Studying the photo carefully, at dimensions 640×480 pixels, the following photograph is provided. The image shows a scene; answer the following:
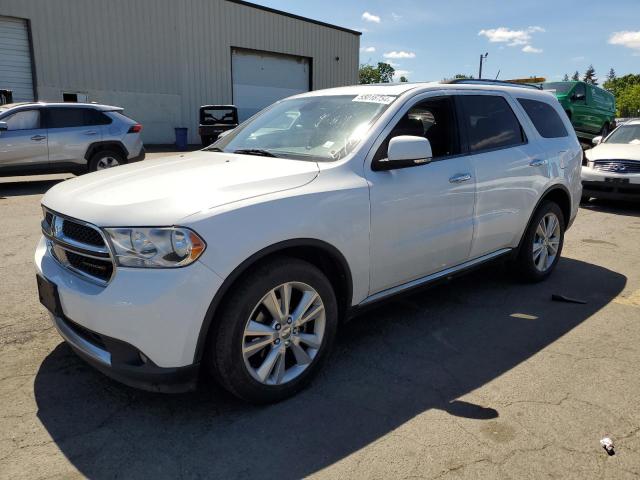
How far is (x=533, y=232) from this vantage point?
15.8 ft

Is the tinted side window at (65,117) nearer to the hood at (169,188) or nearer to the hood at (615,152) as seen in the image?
the hood at (169,188)

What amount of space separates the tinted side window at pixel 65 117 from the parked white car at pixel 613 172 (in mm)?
9996

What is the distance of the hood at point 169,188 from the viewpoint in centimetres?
252

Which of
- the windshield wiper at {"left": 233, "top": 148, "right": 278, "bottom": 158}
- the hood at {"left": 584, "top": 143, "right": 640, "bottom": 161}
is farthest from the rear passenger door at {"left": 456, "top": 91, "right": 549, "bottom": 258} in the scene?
the hood at {"left": 584, "top": 143, "right": 640, "bottom": 161}

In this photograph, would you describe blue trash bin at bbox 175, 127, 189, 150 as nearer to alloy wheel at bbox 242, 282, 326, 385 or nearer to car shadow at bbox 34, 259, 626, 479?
car shadow at bbox 34, 259, 626, 479

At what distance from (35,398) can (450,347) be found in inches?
103

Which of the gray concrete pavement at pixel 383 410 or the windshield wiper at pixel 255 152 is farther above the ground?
the windshield wiper at pixel 255 152

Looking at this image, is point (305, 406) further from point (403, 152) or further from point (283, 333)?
point (403, 152)

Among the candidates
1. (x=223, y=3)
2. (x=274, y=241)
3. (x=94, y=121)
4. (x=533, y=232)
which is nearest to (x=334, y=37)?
(x=223, y=3)

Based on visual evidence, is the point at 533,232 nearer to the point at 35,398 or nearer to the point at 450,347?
the point at 450,347

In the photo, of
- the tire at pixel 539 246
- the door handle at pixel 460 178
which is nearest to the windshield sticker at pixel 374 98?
the door handle at pixel 460 178

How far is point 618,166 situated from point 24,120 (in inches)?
435

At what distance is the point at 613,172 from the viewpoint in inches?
353

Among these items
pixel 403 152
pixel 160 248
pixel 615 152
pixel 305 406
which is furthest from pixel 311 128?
pixel 615 152
